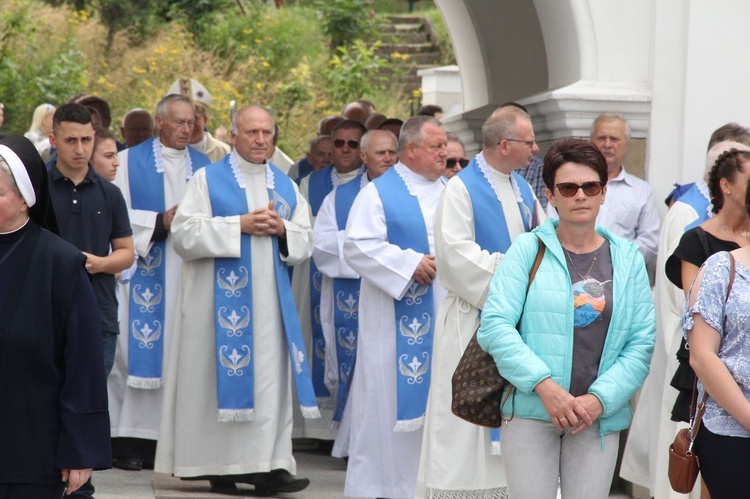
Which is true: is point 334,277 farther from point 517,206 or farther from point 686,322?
point 686,322

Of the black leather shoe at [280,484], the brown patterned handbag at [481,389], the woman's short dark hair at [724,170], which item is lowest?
the black leather shoe at [280,484]

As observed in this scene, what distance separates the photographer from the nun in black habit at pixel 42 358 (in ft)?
13.3

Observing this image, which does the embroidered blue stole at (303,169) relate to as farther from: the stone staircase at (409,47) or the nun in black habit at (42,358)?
the stone staircase at (409,47)

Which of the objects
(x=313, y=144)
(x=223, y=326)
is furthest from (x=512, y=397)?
(x=313, y=144)

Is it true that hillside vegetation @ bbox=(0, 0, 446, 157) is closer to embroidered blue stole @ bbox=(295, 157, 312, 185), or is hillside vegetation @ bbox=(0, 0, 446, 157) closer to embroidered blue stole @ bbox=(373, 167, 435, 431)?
embroidered blue stole @ bbox=(295, 157, 312, 185)

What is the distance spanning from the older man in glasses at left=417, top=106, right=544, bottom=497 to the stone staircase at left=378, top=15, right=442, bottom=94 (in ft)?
59.0

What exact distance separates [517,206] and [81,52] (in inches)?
618

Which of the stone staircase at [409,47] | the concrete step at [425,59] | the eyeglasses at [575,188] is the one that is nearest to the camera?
the eyeglasses at [575,188]

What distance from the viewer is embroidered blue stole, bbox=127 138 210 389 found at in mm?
8180

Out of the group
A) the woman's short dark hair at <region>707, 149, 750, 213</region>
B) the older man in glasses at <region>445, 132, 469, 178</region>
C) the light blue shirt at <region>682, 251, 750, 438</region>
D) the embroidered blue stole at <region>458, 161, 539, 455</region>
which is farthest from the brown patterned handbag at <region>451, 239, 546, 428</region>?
the older man in glasses at <region>445, 132, 469, 178</region>

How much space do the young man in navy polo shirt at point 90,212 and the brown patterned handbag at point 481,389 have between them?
253cm

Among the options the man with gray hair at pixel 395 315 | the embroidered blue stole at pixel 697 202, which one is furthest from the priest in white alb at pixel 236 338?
the embroidered blue stole at pixel 697 202

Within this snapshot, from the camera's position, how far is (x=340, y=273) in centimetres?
869

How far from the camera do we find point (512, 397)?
14.6 ft
